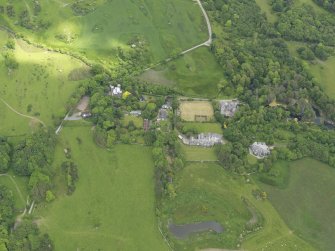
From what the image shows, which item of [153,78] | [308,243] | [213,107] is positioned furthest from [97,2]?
[308,243]

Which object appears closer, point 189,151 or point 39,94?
point 189,151

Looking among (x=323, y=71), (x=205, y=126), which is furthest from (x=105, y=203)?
(x=323, y=71)

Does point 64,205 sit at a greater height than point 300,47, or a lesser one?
lesser

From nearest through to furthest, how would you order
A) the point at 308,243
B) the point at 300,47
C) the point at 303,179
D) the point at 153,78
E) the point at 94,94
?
the point at 308,243, the point at 303,179, the point at 94,94, the point at 153,78, the point at 300,47

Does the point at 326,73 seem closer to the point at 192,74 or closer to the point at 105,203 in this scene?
the point at 192,74

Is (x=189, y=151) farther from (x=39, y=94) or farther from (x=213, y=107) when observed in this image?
(x=39, y=94)

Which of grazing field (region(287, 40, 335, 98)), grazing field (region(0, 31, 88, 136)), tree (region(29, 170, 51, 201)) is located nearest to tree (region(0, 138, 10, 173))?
grazing field (region(0, 31, 88, 136))

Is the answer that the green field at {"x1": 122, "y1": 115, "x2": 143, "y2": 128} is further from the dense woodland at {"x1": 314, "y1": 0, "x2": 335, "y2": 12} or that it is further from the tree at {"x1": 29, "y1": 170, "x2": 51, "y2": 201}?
the dense woodland at {"x1": 314, "y1": 0, "x2": 335, "y2": 12}
